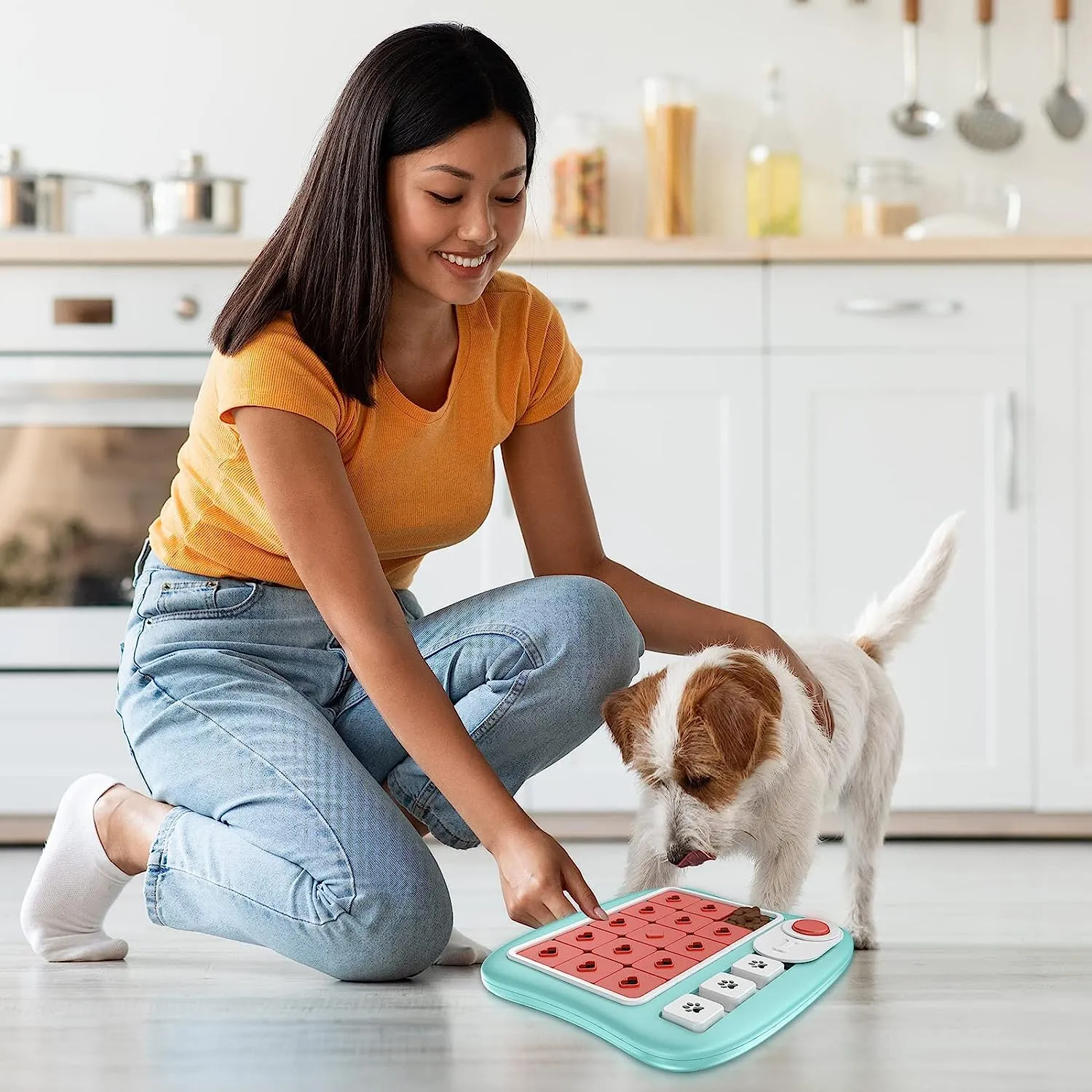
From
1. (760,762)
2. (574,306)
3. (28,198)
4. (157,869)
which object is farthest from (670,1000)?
(28,198)

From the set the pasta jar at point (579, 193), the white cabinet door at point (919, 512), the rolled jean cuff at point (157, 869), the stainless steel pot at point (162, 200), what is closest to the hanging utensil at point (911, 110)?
the pasta jar at point (579, 193)

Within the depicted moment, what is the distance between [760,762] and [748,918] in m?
0.17

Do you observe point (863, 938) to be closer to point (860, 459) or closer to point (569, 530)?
point (569, 530)

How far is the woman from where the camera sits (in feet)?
4.32

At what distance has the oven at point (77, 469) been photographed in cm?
240

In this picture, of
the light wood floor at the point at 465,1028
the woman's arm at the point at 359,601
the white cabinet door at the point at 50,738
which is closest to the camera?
the light wood floor at the point at 465,1028

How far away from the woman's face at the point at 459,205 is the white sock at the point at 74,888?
0.69m

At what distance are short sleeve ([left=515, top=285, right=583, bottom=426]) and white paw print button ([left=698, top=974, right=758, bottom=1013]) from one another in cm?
71

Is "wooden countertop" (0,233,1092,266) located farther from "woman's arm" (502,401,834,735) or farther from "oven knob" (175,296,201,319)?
"woman's arm" (502,401,834,735)

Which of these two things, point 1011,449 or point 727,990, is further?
point 1011,449

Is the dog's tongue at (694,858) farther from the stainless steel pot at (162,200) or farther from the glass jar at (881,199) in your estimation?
the glass jar at (881,199)

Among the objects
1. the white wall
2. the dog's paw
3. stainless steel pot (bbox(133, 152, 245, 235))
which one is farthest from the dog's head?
the white wall

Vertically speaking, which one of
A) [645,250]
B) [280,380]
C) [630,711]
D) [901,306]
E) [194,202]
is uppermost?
[194,202]

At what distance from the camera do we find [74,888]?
4.85 feet
